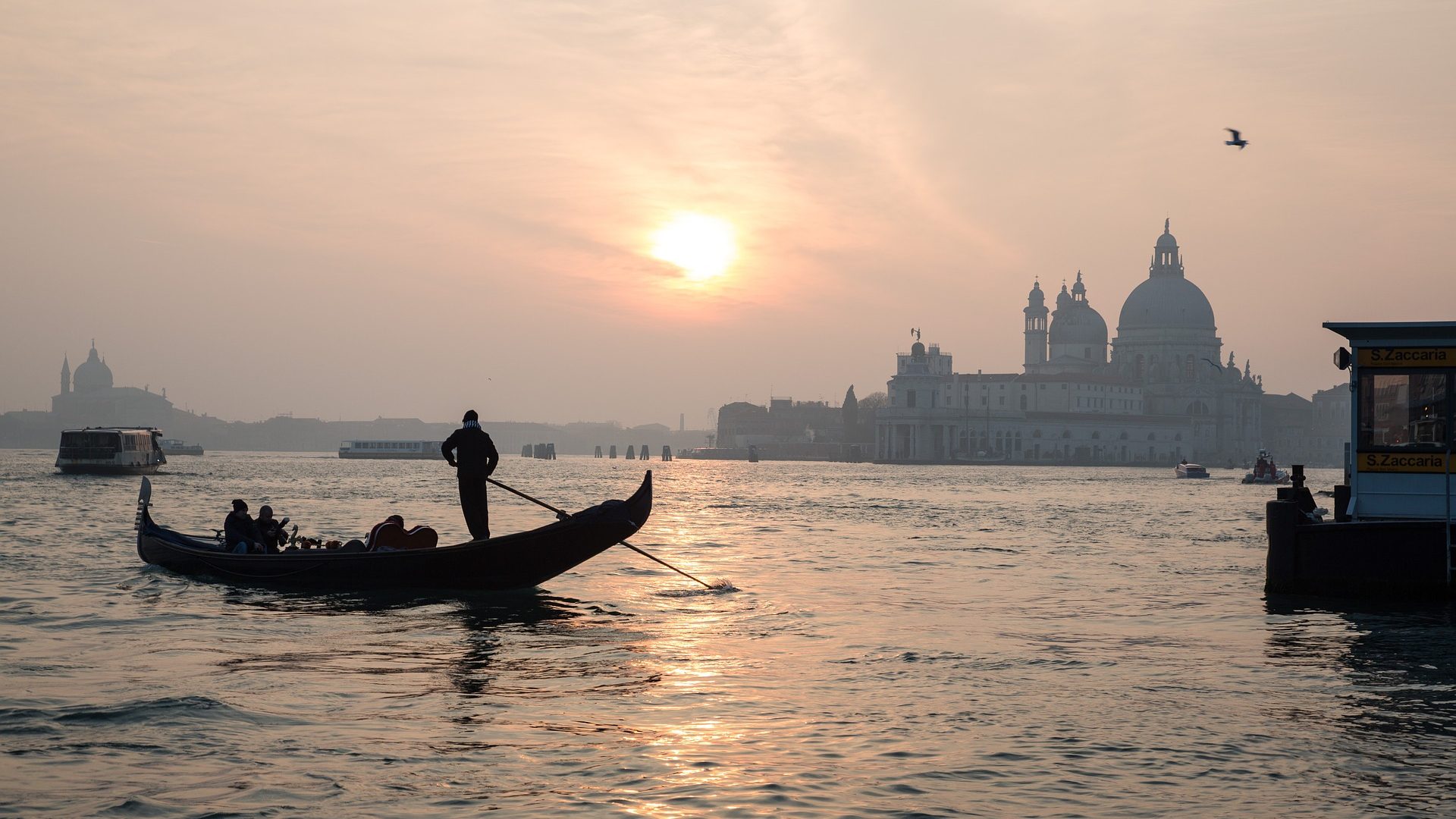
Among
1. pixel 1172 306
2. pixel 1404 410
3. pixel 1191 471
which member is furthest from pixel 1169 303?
pixel 1404 410

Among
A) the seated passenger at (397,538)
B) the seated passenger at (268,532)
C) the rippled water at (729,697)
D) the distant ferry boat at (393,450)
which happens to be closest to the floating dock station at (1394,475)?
the rippled water at (729,697)

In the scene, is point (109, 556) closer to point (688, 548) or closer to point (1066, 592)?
point (688, 548)

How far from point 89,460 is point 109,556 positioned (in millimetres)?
59232

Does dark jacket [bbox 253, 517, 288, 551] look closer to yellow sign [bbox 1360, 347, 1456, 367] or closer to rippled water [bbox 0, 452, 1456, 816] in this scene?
rippled water [bbox 0, 452, 1456, 816]

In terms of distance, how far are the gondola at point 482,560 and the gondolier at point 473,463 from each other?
0.48 meters

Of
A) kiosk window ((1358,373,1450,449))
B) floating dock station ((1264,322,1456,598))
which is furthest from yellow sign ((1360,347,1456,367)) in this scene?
kiosk window ((1358,373,1450,449))

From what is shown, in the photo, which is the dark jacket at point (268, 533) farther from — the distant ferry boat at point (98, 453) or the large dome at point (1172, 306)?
the large dome at point (1172, 306)

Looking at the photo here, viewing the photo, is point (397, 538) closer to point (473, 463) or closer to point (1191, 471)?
point (473, 463)

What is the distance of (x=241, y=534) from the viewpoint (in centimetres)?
2044

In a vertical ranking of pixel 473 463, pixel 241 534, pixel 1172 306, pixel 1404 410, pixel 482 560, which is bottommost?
pixel 482 560

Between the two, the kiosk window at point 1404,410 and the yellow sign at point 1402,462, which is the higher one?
the kiosk window at point 1404,410

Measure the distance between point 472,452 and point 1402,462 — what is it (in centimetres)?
1226

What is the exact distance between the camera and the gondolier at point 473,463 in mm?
19016

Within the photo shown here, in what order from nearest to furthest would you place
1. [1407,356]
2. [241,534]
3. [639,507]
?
[639,507] < [1407,356] < [241,534]
